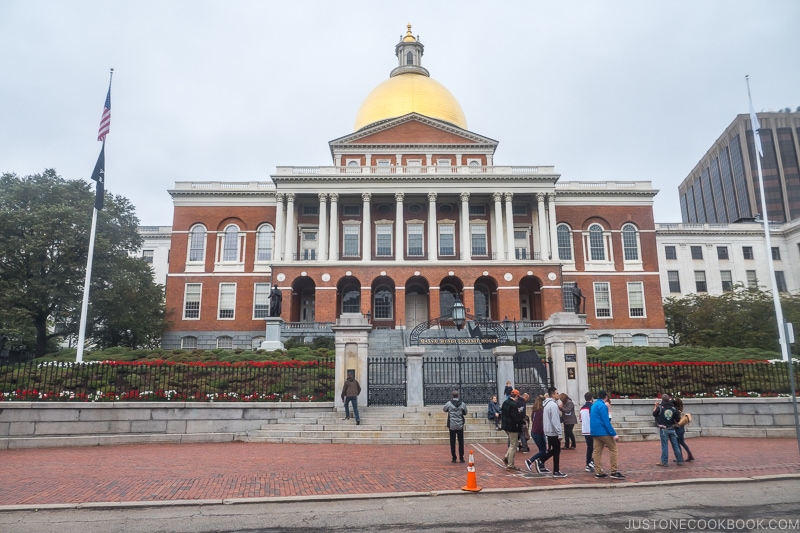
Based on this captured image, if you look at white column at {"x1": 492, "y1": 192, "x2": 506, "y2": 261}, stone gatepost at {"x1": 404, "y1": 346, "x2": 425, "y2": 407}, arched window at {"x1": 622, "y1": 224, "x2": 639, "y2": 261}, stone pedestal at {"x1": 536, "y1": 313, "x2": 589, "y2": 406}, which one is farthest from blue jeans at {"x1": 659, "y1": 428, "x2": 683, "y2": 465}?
arched window at {"x1": 622, "y1": 224, "x2": 639, "y2": 261}

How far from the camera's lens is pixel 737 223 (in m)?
65.4

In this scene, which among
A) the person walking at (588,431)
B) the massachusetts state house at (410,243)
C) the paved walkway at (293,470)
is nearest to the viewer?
the paved walkway at (293,470)

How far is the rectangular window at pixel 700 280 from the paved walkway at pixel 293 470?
52076mm

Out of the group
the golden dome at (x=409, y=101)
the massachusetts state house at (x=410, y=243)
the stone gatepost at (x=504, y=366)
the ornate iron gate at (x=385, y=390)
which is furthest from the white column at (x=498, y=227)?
the ornate iron gate at (x=385, y=390)

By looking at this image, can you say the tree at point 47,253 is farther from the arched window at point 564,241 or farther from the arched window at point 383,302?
the arched window at point 564,241

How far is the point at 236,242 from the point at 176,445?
34.8 meters

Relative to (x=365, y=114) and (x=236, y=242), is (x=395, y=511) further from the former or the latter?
(x=365, y=114)

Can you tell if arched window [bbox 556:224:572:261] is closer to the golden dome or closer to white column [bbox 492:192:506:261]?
white column [bbox 492:192:506:261]

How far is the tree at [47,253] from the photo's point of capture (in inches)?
1238

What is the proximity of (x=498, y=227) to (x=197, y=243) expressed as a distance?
2630 centimetres

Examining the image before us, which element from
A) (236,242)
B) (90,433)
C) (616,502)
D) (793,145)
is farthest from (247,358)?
(793,145)

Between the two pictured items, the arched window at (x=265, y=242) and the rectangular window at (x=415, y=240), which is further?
the arched window at (x=265, y=242)

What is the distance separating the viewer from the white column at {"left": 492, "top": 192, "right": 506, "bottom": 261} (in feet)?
145

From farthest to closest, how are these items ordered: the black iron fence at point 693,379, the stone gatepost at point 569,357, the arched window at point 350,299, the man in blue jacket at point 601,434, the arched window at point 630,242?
the arched window at point 630,242 → the arched window at point 350,299 → the black iron fence at point 693,379 → the stone gatepost at point 569,357 → the man in blue jacket at point 601,434
